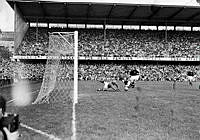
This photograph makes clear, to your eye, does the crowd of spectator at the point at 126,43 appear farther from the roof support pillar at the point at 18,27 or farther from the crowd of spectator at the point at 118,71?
the crowd of spectator at the point at 118,71

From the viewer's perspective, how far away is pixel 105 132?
7.75 metres

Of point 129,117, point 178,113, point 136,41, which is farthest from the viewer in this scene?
point 136,41

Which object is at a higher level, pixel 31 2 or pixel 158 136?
pixel 31 2

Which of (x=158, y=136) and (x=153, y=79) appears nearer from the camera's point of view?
(x=158, y=136)

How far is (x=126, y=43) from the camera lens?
5291cm

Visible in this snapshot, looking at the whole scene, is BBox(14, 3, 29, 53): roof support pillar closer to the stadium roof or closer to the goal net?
the stadium roof

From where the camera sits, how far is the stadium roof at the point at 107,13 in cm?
4662

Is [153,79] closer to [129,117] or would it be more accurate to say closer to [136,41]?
[136,41]

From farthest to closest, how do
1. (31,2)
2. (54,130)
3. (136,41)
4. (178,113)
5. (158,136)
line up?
1. (136,41)
2. (31,2)
3. (178,113)
4. (54,130)
5. (158,136)

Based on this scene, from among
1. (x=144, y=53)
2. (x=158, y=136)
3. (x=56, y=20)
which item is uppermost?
(x=56, y=20)

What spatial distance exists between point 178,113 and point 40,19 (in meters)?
45.4

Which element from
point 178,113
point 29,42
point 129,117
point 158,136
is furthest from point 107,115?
point 29,42

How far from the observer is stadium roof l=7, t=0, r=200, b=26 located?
46625mm

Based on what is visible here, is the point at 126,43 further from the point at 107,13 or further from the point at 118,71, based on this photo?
the point at 107,13
